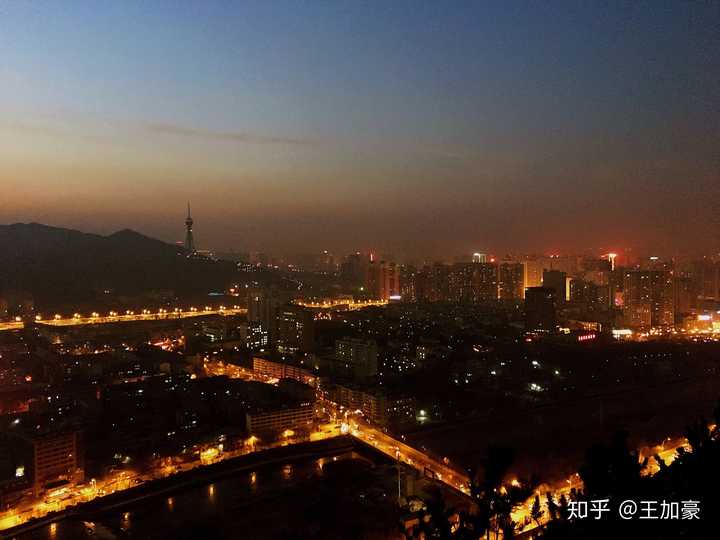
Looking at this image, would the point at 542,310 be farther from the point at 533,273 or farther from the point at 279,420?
the point at 279,420

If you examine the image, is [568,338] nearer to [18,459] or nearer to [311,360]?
[311,360]

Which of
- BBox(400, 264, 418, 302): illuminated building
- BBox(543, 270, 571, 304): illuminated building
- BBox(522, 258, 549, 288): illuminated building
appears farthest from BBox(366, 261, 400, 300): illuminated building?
BBox(543, 270, 571, 304): illuminated building

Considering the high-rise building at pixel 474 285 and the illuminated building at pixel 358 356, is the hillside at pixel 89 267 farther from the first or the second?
the illuminated building at pixel 358 356

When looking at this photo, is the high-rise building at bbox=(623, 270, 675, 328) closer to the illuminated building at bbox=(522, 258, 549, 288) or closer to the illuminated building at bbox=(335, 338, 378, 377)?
the illuminated building at bbox=(522, 258, 549, 288)

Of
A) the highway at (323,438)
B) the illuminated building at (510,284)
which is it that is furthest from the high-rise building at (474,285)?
the highway at (323,438)

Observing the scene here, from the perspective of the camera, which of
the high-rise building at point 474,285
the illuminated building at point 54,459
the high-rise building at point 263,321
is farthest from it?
the high-rise building at point 474,285

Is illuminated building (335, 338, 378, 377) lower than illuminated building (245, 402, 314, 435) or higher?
higher

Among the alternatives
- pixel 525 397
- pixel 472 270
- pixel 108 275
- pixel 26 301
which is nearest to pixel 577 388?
pixel 525 397
